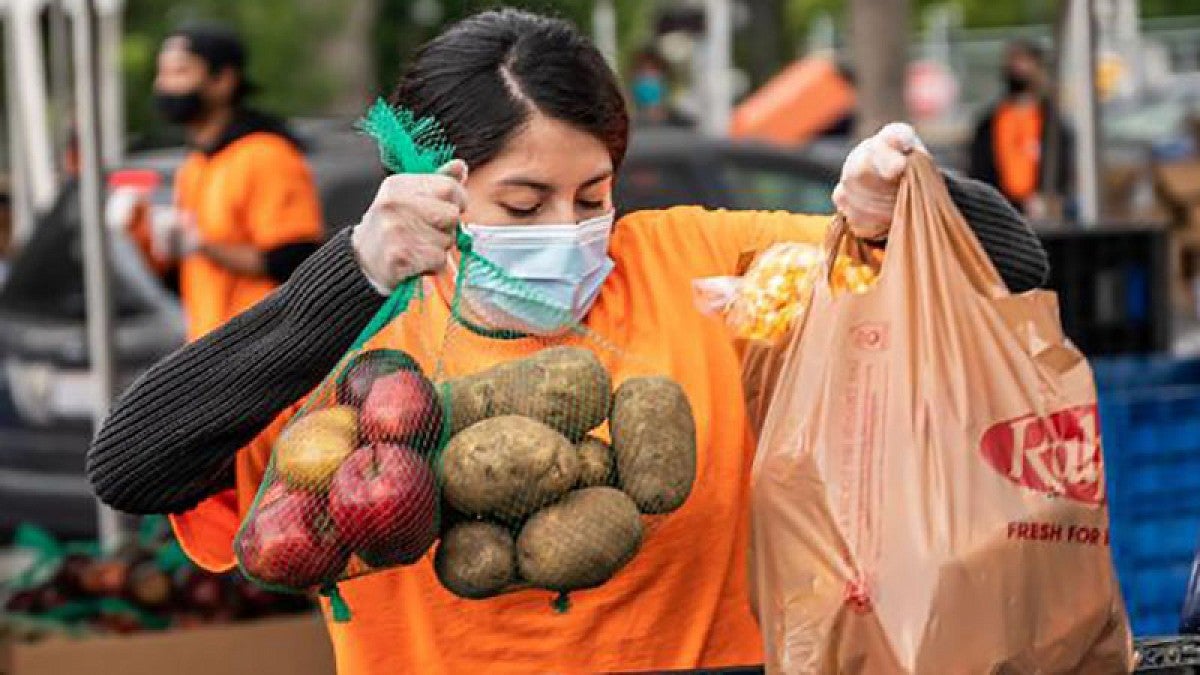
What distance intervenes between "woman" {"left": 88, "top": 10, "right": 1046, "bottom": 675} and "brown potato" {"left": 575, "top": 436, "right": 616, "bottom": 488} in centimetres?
16

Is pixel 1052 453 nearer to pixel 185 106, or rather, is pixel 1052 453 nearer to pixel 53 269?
pixel 185 106

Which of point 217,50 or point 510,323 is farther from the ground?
point 217,50

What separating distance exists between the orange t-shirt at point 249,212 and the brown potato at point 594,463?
4.36m

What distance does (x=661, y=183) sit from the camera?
8.62 meters

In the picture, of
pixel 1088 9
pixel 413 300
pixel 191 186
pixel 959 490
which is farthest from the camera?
pixel 191 186

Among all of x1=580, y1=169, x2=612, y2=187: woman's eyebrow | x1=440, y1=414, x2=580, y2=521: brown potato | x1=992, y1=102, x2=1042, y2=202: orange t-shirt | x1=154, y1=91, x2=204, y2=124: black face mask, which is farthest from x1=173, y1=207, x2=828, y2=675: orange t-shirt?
x1=992, y1=102, x2=1042, y2=202: orange t-shirt

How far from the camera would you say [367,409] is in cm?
249

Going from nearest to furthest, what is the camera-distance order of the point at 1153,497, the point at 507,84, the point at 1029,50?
the point at 507,84, the point at 1153,497, the point at 1029,50

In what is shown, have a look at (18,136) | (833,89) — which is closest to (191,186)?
(18,136)

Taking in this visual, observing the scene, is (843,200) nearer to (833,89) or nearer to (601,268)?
(601,268)

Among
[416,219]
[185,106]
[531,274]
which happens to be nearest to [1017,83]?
[185,106]

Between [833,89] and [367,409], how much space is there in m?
19.4

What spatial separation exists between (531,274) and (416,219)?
24cm

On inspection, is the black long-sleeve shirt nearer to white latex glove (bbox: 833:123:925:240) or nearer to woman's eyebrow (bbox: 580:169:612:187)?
woman's eyebrow (bbox: 580:169:612:187)
